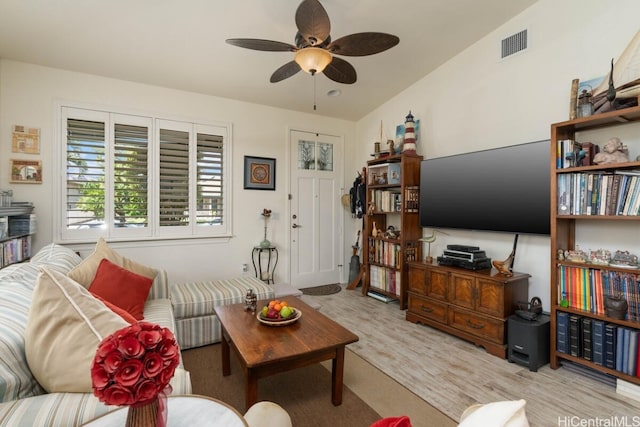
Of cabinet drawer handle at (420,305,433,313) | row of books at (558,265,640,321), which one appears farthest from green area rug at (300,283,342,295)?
row of books at (558,265,640,321)

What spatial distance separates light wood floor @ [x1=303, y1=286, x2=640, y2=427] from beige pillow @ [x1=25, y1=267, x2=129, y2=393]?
192 centimetres

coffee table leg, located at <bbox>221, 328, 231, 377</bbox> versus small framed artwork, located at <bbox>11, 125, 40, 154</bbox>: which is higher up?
small framed artwork, located at <bbox>11, 125, 40, 154</bbox>

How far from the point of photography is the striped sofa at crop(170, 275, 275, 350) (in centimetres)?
267

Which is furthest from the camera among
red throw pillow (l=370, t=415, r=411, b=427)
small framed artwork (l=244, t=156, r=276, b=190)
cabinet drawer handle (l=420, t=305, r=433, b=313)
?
small framed artwork (l=244, t=156, r=276, b=190)

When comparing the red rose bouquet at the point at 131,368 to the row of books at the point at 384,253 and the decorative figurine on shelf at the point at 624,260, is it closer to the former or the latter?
the decorative figurine on shelf at the point at 624,260

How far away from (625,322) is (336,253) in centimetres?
348

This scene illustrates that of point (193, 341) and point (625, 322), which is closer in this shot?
point (625, 322)

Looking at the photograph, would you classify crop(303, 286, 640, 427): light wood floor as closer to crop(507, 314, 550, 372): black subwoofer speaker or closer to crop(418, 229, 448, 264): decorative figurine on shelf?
crop(507, 314, 550, 372): black subwoofer speaker

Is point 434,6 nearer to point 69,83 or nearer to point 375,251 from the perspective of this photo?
point 375,251

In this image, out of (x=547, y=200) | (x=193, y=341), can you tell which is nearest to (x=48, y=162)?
(x=193, y=341)

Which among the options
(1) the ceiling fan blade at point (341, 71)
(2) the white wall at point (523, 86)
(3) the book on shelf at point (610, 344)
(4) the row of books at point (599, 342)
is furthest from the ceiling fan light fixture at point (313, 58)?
(3) the book on shelf at point (610, 344)

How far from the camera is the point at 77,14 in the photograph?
98.1 inches

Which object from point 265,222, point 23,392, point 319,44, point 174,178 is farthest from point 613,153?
point 174,178

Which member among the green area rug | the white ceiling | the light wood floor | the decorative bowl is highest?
the white ceiling
